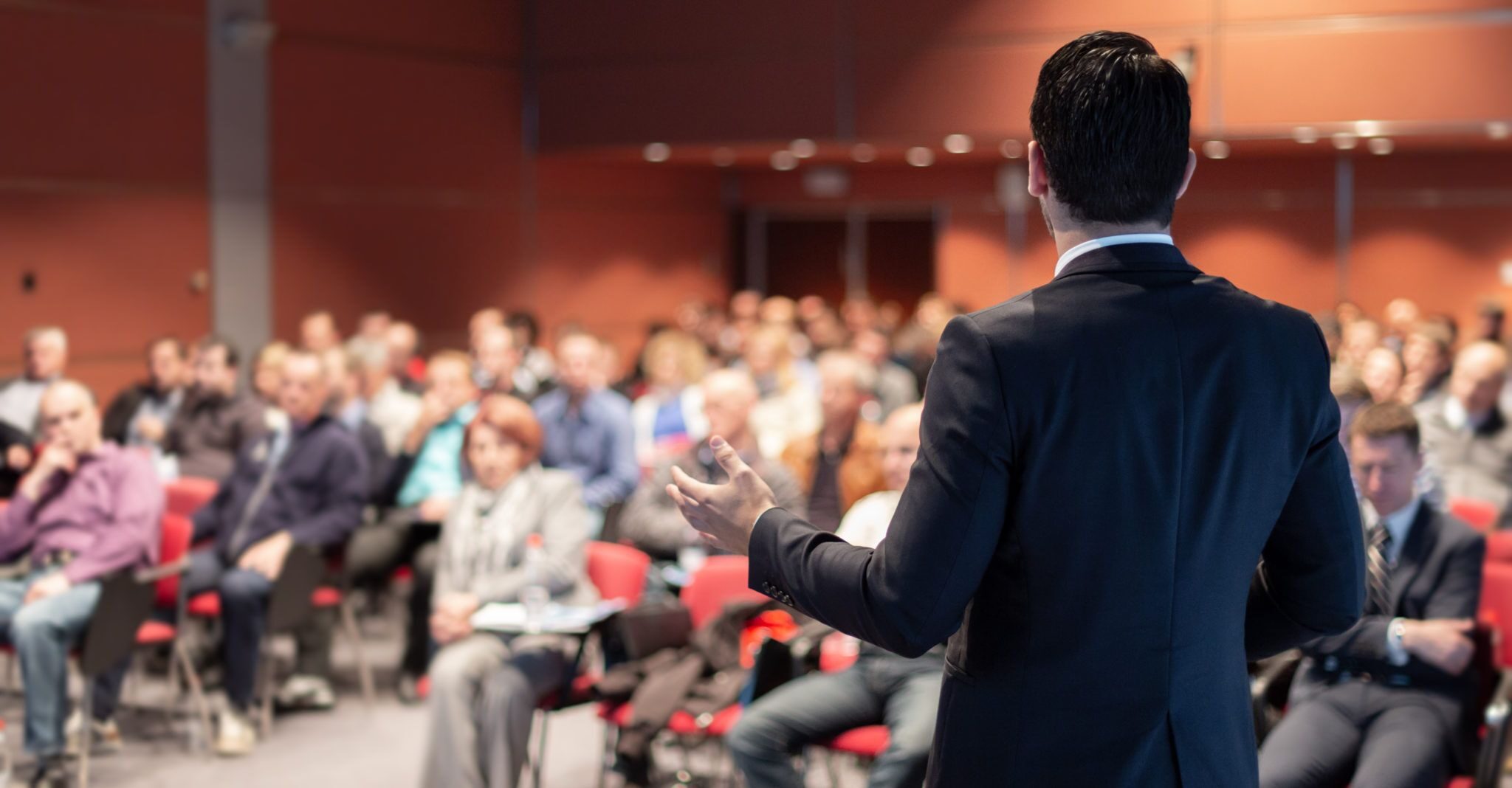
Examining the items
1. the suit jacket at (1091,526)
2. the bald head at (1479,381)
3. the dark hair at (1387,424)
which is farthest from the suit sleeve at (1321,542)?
the bald head at (1479,381)

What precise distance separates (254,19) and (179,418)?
3.86m

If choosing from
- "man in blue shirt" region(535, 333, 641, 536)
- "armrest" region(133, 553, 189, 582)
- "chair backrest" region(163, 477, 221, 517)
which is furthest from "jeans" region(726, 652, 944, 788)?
"chair backrest" region(163, 477, 221, 517)

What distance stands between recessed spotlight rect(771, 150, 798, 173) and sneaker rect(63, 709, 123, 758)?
804 cm

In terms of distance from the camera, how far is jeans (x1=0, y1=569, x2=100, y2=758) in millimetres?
4945

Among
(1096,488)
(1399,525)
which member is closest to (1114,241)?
(1096,488)

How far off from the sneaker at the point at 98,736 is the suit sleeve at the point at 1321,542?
4977 mm

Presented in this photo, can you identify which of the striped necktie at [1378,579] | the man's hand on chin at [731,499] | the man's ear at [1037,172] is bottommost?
the striped necktie at [1378,579]

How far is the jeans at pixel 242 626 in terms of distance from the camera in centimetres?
561

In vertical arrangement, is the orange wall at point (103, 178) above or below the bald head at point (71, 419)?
above

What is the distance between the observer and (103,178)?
916cm

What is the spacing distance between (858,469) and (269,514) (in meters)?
2.40

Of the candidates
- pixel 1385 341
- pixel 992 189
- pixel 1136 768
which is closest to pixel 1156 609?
pixel 1136 768

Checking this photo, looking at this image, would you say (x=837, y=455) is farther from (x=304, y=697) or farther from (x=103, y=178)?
(x=103, y=178)

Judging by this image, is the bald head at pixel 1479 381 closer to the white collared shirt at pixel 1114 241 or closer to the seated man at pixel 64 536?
the seated man at pixel 64 536
